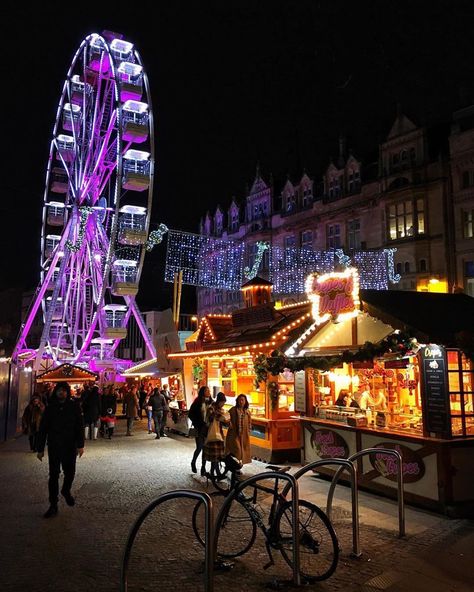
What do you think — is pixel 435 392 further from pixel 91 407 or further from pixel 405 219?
pixel 405 219

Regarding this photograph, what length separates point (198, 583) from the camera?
5.87 meters

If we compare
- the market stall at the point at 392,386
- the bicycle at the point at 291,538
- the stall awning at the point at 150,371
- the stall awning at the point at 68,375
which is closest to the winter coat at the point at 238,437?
the market stall at the point at 392,386

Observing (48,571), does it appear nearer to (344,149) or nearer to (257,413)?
(257,413)

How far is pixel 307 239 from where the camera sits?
141 feet

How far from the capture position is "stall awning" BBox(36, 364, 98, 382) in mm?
23672

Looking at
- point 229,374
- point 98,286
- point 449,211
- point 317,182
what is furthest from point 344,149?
point 229,374

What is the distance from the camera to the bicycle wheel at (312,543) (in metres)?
5.92

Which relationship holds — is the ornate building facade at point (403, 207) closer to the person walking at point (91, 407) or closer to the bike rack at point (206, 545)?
the person walking at point (91, 407)

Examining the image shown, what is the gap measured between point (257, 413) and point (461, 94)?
27820mm

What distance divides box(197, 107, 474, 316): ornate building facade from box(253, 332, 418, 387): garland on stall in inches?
545

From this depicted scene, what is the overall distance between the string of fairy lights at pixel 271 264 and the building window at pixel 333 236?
1.35 m

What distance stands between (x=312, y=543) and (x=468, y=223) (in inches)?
1111

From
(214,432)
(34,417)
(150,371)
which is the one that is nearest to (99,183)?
(150,371)

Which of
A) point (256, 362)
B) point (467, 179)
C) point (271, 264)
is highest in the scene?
point (467, 179)
